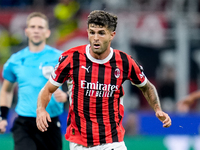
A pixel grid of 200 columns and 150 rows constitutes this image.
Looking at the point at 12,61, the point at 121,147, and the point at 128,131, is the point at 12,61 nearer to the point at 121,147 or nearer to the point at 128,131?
the point at 121,147

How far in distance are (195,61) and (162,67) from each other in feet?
3.50

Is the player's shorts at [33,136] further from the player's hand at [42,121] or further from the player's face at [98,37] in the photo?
the player's face at [98,37]

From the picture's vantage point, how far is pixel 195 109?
11.9 metres

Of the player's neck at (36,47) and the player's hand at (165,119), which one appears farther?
the player's neck at (36,47)

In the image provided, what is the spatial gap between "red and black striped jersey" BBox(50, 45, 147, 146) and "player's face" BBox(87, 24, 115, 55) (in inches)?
7.5

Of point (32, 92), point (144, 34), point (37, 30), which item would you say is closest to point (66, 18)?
point (144, 34)

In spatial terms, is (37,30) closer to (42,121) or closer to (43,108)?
(43,108)

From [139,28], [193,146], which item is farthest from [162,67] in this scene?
[193,146]

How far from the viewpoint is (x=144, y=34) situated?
11609 mm

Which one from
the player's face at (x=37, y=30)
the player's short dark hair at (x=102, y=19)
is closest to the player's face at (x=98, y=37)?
the player's short dark hair at (x=102, y=19)

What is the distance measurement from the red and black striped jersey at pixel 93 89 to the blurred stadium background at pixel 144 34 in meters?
6.34

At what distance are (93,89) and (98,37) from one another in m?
0.55

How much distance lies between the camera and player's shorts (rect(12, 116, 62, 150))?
492 cm

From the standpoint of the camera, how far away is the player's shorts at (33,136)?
4.92 meters
